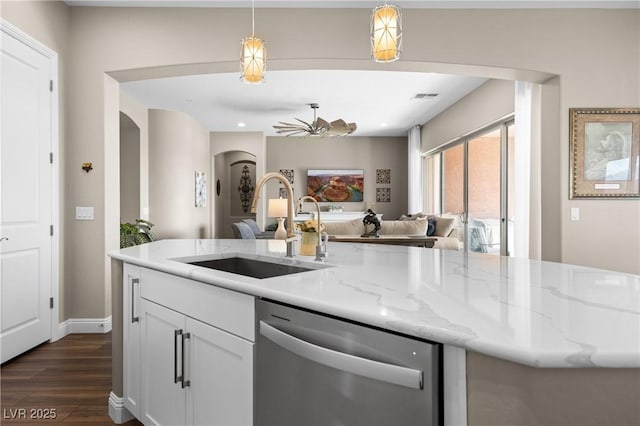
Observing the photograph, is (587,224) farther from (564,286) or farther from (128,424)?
(128,424)

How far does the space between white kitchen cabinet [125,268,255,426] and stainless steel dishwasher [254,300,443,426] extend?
86 millimetres

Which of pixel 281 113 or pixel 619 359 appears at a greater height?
pixel 281 113

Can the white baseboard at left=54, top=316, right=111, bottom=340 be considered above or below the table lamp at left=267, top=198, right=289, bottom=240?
below

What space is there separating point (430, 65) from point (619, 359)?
11.1ft

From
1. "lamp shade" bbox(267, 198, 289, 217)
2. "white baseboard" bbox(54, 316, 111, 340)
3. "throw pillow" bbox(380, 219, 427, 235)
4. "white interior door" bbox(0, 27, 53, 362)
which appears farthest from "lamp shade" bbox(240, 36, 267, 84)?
"throw pillow" bbox(380, 219, 427, 235)

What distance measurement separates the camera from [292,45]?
3578mm

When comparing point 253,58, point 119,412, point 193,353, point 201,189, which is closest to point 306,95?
point 201,189

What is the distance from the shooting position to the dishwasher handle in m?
0.89

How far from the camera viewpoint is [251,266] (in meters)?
2.01

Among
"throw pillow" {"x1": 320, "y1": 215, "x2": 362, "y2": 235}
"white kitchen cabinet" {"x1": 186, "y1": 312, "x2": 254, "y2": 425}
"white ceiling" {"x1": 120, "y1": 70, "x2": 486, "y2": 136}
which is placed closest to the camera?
"white kitchen cabinet" {"x1": 186, "y1": 312, "x2": 254, "y2": 425}

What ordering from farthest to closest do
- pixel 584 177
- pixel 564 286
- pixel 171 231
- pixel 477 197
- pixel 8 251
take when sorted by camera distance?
pixel 171 231 < pixel 477 197 < pixel 584 177 < pixel 8 251 < pixel 564 286

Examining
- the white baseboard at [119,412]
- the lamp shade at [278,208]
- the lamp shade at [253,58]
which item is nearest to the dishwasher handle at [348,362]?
the lamp shade at [278,208]

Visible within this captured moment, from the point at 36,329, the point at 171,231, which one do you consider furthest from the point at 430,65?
the point at 171,231

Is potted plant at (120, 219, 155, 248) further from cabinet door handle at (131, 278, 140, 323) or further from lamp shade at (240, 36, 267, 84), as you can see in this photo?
lamp shade at (240, 36, 267, 84)
